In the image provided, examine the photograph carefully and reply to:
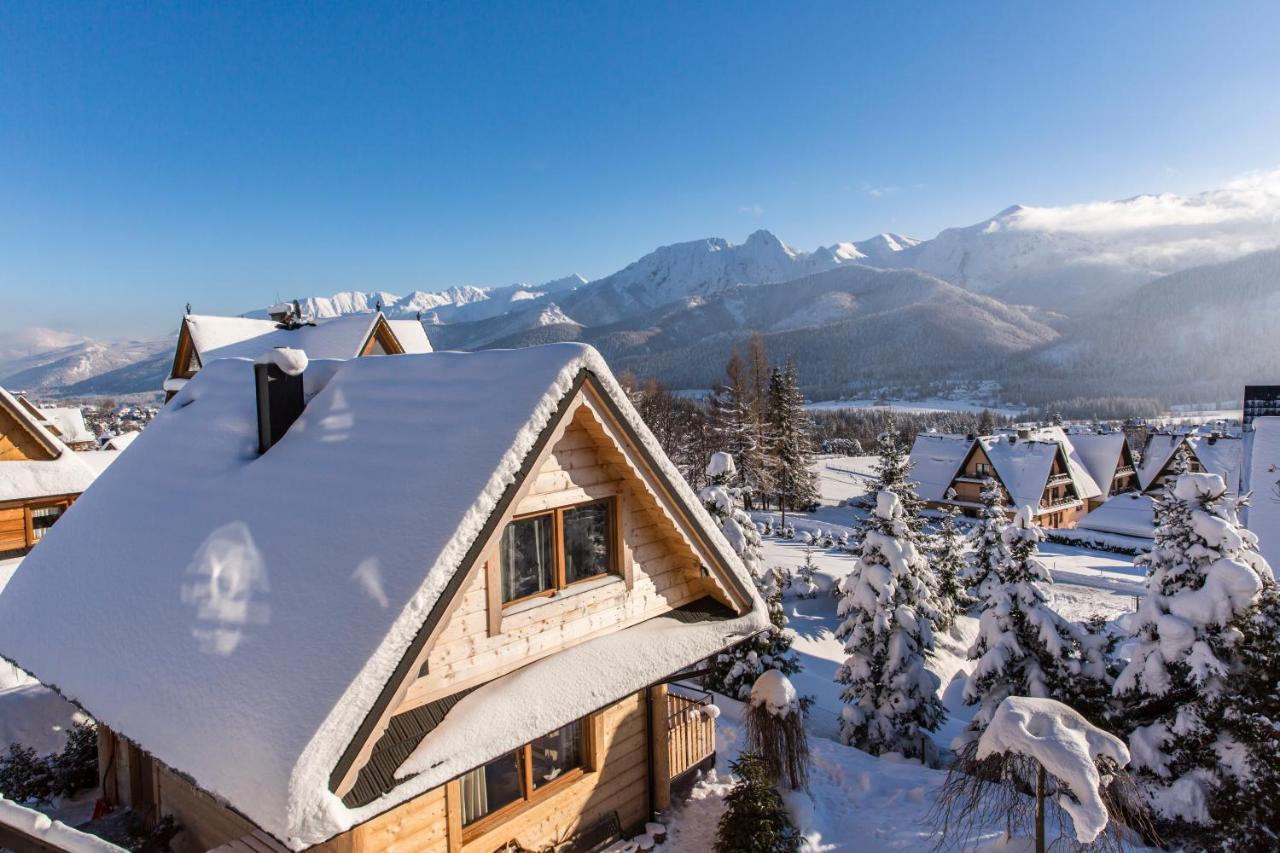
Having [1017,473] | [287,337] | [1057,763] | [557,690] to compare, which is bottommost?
[1017,473]

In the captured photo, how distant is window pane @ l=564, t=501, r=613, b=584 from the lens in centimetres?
713

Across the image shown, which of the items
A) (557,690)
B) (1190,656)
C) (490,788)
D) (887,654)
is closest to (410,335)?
(887,654)

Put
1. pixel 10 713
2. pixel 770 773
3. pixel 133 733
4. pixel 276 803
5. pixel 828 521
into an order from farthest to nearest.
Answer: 1. pixel 828 521
2. pixel 10 713
3. pixel 770 773
4. pixel 133 733
5. pixel 276 803

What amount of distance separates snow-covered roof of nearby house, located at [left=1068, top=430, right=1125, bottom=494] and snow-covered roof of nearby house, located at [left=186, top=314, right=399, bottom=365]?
175ft

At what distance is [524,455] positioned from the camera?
5676 mm

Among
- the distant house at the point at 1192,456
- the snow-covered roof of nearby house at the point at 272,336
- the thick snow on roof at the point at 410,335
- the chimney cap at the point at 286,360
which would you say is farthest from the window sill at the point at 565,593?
the distant house at the point at 1192,456

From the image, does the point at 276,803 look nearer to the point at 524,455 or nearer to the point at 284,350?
the point at 524,455

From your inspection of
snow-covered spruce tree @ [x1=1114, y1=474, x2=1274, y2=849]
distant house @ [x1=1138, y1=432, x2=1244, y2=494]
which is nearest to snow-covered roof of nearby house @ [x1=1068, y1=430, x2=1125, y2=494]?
distant house @ [x1=1138, y1=432, x2=1244, y2=494]

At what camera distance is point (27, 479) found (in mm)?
17188

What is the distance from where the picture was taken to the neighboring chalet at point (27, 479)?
55.6 feet

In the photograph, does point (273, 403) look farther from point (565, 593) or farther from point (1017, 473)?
point (1017, 473)

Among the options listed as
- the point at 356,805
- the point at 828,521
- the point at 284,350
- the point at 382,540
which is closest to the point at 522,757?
the point at 356,805

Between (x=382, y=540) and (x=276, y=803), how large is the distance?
1975 millimetres

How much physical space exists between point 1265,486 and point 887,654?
17.4m
